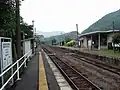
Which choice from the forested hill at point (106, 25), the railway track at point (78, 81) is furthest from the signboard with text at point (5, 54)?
the forested hill at point (106, 25)

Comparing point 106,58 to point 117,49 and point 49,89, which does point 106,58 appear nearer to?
point 117,49

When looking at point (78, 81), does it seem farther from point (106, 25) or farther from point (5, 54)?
point (106, 25)

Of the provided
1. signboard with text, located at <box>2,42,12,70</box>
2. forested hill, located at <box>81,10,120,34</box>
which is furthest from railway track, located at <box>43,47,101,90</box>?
forested hill, located at <box>81,10,120,34</box>

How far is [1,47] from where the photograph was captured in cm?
901

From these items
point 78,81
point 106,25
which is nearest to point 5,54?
point 78,81

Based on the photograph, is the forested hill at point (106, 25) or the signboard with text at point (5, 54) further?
the forested hill at point (106, 25)

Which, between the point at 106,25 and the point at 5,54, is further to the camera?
the point at 106,25

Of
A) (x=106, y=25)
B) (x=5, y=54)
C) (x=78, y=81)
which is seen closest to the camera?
(x=5, y=54)

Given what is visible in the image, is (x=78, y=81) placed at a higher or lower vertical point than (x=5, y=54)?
lower

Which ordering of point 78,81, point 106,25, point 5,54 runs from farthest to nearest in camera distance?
point 106,25 → point 78,81 → point 5,54

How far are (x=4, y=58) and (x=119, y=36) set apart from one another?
33060 millimetres

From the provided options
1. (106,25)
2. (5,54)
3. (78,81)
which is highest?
(106,25)

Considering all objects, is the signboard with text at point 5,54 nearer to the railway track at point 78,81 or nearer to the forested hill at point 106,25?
the railway track at point 78,81

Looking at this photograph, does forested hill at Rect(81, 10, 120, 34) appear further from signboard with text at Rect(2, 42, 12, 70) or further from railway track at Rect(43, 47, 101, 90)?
signboard with text at Rect(2, 42, 12, 70)
